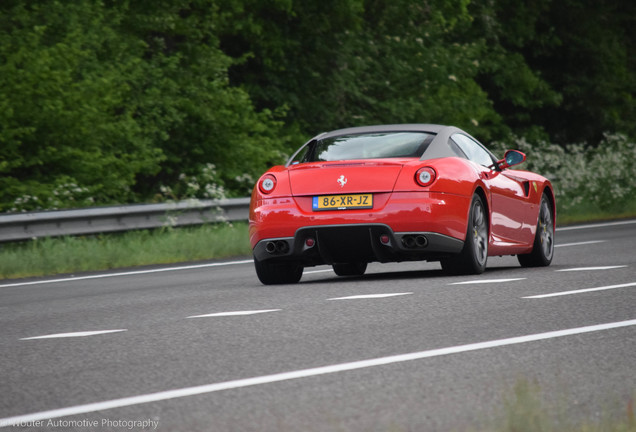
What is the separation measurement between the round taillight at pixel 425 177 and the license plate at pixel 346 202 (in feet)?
1.39

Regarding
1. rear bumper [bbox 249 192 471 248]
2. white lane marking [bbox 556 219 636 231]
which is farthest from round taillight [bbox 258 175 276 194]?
white lane marking [bbox 556 219 636 231]

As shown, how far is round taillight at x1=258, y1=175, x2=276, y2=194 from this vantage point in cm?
1088

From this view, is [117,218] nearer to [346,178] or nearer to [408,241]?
[346,178]

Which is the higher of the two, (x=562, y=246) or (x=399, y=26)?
(x=399, y=26)

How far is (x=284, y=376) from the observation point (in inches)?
237

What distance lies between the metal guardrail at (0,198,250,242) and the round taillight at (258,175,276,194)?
541 centimetres

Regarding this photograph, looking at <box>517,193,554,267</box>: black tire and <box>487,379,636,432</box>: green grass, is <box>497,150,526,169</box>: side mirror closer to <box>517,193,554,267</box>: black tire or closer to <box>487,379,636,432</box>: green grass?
<box>517,193,554,267</box>: black tire

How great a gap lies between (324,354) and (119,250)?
385 inches

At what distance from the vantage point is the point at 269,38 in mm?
29750

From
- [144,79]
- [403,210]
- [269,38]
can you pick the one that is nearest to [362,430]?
[403,210]

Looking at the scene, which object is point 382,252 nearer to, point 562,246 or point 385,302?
point 385,302

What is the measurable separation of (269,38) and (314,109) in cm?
203

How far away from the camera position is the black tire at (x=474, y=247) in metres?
10.9

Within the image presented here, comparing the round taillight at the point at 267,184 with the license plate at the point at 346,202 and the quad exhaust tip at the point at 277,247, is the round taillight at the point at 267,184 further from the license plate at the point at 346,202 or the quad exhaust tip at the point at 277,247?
the license plate at the point at 346,202
